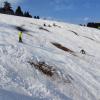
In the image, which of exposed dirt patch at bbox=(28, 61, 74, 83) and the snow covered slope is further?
exposed dirt patch at bbox=(28, 61, 74, 83)

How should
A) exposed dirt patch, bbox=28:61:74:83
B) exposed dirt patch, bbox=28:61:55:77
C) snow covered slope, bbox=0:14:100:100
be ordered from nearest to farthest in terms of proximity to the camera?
snow covered slope, bbox=0:14:100:100 < exposed dirt patch, bbox=28:61:74:83 < exposed dirt patch, bbox=28:61:55:77

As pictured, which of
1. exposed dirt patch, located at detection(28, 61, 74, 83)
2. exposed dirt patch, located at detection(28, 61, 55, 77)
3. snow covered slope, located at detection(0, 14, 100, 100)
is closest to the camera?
snow covered slope, located at detection(0, 14, 100, 100)

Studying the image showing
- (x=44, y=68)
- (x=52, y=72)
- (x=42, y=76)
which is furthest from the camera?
(x=44, y=68)

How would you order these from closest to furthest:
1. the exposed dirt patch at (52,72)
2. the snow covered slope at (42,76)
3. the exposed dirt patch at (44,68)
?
the snow covered slope at (42,76) → the exposed dirt patch at (52,72) → the exposed dirt patch at (44,68)

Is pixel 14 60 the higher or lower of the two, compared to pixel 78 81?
higher

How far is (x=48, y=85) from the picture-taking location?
71.5 feet

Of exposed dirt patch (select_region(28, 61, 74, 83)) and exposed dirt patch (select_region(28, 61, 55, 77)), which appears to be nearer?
exposed dirt patch (select_region(28, 61, 74, 83))

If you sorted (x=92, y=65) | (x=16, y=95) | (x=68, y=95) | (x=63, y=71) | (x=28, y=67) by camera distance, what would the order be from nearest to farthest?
(x=16, y=95)
(x=68, y=95)
(x=28, y=67)
(x=63, y=71)
(x=92, y=65)

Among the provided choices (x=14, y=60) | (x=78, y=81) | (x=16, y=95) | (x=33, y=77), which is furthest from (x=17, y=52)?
(x=16, y=95)

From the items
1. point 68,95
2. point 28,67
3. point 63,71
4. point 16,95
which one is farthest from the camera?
point 63,71

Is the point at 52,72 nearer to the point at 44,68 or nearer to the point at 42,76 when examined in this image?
the point at 44,68

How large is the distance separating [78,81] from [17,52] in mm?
5609

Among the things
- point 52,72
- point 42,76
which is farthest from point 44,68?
point 42,76

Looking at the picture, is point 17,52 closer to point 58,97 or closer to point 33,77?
point 33,77
